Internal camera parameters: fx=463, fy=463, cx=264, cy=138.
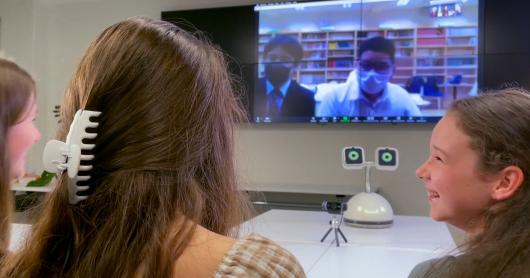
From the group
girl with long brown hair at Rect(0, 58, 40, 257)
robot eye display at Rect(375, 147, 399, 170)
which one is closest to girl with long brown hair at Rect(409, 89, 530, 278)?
girl with long brown hair at Rect(0, 58, 40, 257)

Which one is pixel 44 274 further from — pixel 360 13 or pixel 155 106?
pixel 360 13

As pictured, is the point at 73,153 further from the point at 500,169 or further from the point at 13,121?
the point at 500,169

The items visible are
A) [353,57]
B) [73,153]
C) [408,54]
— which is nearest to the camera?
[73,153]

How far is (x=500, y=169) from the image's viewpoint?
997 millimetres

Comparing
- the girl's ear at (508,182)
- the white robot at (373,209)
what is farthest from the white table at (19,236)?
the white robot at (373,209)

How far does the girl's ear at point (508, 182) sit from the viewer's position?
0.97 meters

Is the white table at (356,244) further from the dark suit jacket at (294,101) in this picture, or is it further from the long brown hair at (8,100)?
the dark suit jacket at (294,101)

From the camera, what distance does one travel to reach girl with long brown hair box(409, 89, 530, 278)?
2.95ft

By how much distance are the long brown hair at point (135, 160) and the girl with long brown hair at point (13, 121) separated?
0.33 m

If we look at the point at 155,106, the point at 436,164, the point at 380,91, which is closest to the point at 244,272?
the point at 155,106

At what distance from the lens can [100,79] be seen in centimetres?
65

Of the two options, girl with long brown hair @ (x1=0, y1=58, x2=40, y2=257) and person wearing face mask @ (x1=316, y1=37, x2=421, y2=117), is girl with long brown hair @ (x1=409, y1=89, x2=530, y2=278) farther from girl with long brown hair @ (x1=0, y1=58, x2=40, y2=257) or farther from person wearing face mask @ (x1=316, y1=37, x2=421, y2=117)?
person wearing face mask @ (x1=316, y1=37, x2=421, y2=117)

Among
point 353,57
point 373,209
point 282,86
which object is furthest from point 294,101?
point 373,209

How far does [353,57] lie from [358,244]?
189 centimetres
